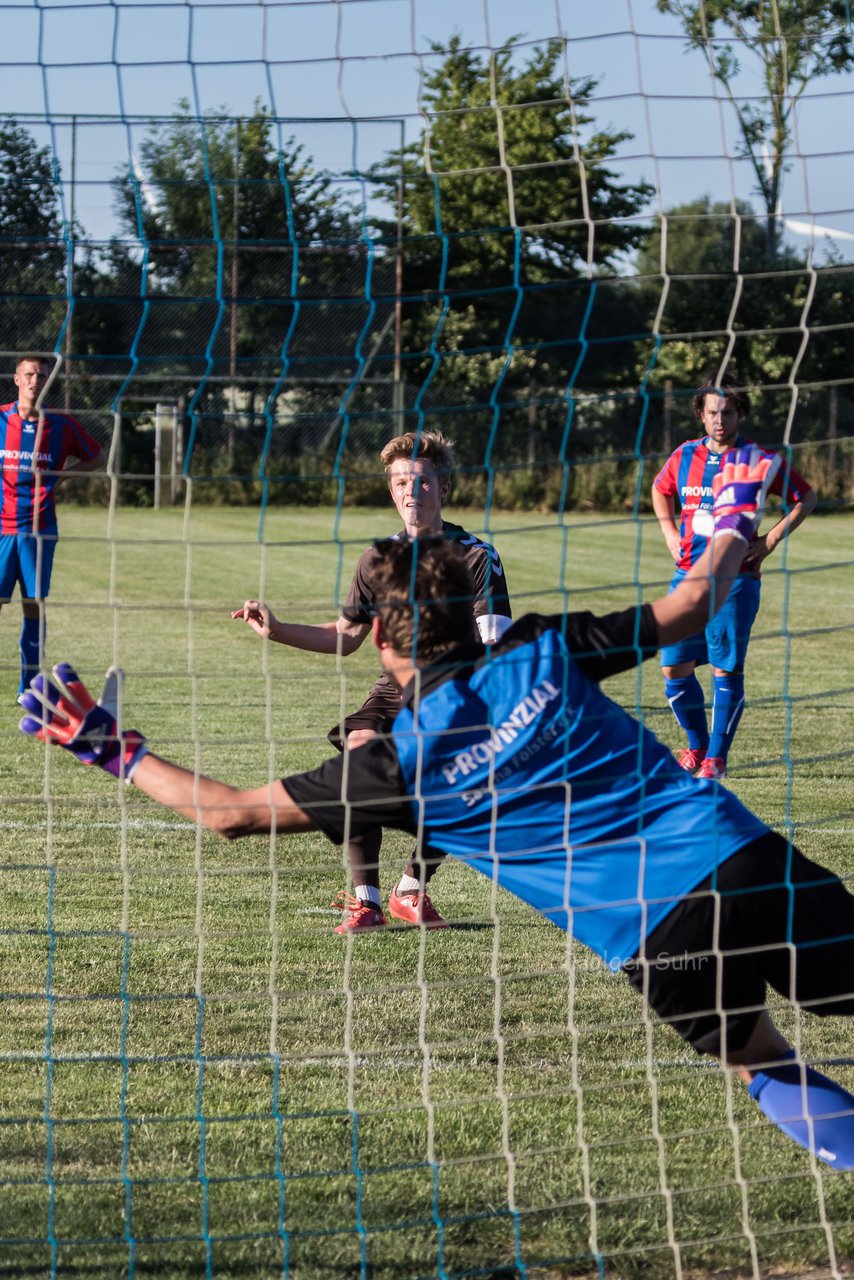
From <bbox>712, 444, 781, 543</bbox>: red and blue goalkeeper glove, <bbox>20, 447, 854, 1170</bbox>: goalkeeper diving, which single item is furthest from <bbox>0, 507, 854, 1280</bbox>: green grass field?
<bbox>712, 444, 781, 543</bbox>: red and blue goalkeeper glove

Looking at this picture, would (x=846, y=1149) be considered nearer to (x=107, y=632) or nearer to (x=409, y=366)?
(x=107, y=632)

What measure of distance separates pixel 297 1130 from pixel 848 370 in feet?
75.5

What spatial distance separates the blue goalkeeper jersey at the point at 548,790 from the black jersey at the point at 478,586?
5.75 feet

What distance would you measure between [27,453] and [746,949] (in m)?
8.34

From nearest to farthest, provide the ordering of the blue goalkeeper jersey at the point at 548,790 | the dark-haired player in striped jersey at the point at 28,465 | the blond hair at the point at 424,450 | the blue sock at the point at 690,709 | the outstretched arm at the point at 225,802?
the blue goalkeeper jersey at the point at 548,790
the outstretched arm at the point at 225,802
the blond hair at the point at 424,450
the blue sock at the point at 690,709
the dark-haired player in striped jersey at the point at 28,465

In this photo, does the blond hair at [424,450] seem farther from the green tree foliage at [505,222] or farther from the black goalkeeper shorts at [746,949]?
the black goalkeeper shorts at [746,949]

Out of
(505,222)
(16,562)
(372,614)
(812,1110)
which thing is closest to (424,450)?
(372,614)

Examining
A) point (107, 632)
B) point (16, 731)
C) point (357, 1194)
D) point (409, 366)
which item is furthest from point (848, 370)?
point (357, 1194)

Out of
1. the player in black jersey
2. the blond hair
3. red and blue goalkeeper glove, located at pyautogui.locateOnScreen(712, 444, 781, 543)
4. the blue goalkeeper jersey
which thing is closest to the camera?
the blue goalkeeper jersey

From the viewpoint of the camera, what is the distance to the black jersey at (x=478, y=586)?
16.2 feet

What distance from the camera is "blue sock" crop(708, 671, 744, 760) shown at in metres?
7.57

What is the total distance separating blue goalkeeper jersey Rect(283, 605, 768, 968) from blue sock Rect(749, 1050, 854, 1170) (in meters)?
0.46

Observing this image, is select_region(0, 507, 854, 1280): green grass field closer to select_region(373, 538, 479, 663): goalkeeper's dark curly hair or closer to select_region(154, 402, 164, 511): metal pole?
select_region(373, 538, 479, 663): goalkeeper's dark curly hair

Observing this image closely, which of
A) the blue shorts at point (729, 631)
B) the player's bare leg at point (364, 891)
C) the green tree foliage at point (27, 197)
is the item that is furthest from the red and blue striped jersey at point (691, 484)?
the green tree foliage at point (27, 197)
